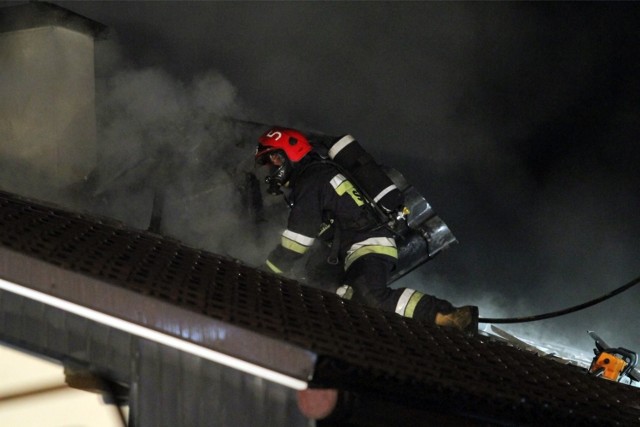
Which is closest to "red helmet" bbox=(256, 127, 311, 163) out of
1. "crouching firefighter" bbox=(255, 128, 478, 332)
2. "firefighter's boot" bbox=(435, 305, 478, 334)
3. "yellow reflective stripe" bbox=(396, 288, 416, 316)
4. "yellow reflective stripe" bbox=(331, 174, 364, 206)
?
"crouching firefighter" bbox=(255, 128, 478, 332)

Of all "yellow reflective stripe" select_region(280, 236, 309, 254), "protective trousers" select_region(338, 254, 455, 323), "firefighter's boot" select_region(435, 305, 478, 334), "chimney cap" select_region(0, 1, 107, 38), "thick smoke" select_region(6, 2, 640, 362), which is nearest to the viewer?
"firefighter's boot" select_region(435, 305, 478, 334)

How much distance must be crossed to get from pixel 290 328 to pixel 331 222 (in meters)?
3.70

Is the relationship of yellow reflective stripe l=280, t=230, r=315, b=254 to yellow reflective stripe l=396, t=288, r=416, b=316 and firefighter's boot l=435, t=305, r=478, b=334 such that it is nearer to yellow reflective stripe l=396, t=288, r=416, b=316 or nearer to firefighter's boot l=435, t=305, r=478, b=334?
yellow reflective stripe l=396, t=288, r=416, b=316

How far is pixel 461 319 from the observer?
5.99m

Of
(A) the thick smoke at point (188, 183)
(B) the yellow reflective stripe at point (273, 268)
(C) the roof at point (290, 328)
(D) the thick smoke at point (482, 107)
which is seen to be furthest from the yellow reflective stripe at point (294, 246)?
(D) the thick smoke at point (482, 107)

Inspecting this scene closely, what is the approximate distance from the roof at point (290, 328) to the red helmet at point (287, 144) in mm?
2329

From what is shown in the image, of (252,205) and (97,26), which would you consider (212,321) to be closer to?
(252,205)

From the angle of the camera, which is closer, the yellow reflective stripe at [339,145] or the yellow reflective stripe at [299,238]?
the yellow reflective stripe at [299,238]

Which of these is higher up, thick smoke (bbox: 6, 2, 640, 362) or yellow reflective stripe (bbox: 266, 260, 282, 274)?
thick smoke (bbox: 6, 2, 640, 362)

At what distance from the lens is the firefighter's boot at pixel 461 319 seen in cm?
595

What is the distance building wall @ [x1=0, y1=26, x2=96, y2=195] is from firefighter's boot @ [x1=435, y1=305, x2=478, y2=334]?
3920 millimetres

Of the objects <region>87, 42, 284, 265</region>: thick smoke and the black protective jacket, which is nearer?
the black protective jacket

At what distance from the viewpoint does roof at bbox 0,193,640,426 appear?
2783mm

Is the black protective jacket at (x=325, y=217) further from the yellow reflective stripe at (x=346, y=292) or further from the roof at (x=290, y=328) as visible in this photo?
the roof at (x=290, y=328)
